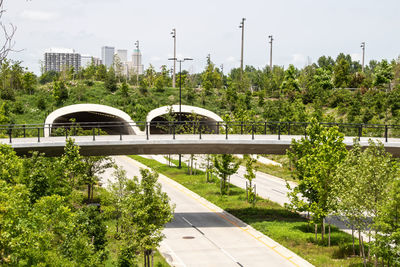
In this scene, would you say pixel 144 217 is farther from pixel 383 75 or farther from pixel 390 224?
pixel 383 75

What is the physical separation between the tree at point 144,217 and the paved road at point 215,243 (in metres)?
3.25

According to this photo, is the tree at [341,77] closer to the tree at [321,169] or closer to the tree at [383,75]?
the tree at [383,75]

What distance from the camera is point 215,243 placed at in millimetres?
25438

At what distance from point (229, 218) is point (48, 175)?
43.6 feet

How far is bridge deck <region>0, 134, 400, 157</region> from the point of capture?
2642cm

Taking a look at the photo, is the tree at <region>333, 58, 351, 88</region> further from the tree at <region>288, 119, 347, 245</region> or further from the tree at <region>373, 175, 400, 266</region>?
the tree at <region>373, 175, 400, 266</region>

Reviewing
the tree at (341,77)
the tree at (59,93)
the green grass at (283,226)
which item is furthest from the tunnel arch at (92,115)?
the tree at (341,77)

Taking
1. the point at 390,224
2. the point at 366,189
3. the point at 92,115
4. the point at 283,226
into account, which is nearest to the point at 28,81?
the point at 92,115

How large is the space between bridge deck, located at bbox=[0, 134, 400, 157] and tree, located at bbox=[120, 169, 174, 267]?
7286 mm

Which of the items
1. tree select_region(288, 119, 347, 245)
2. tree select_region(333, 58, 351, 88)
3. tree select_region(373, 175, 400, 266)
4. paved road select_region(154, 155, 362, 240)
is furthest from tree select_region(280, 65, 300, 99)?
tree select_region(373, 175, 400, 266)

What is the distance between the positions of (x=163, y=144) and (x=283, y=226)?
953 cm

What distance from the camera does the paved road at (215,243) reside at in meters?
22.4

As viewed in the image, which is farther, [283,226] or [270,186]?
[270,186]

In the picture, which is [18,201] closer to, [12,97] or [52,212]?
[52,212]
